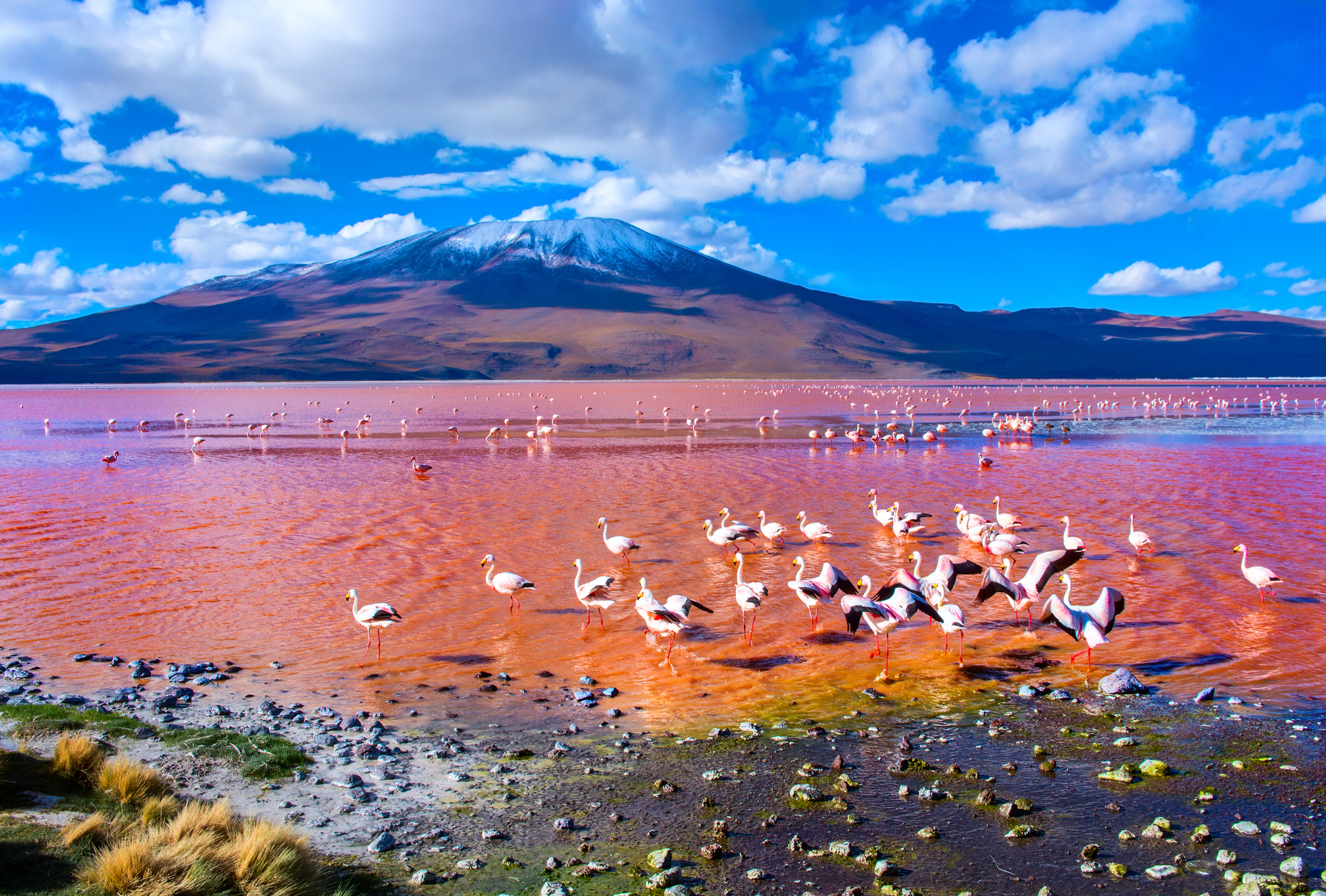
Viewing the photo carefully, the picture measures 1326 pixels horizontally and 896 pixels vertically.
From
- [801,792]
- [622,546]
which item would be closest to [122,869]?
[801,792]

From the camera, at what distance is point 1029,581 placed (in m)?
9.98

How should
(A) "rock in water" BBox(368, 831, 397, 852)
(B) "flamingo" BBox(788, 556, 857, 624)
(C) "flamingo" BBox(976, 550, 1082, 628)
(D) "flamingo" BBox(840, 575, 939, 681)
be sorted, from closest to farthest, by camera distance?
(A) "rock in water" BBox(368, 831, 397, 852) → (D) "flamingo" BBox(840, 575, 939, 681) → (C) "flamingo" BBox(976, 550, 1082, 628) → (B) "flamingo" BBox(788, 556, 857, 624)

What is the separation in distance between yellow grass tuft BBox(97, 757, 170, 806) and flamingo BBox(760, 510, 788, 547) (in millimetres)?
10038

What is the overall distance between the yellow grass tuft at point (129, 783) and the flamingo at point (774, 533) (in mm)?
10038

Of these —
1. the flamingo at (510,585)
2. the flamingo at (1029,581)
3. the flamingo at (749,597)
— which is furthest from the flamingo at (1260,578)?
the flamingo at (510,585)

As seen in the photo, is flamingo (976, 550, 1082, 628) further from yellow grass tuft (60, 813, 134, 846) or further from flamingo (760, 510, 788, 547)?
yellow grass tuft (60, 813, 134, 846)

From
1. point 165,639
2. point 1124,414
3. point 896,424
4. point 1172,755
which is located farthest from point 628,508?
point 1124,414

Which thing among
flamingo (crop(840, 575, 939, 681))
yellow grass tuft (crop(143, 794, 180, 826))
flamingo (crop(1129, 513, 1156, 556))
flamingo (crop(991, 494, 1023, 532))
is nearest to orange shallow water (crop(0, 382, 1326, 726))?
flamingo (crop(1129, 513, 1156, 556))

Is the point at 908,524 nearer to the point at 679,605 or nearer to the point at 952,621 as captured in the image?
the point at 952,621

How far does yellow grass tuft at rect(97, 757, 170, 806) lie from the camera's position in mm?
5734

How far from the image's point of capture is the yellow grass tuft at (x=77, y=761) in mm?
5891

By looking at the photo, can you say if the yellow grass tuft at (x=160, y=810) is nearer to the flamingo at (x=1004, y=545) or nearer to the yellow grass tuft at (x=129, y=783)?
the yellow grass tuft at (x=129, y=783)

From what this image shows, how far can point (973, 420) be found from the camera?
4634 centimetres

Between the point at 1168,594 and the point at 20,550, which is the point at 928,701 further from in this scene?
the point at 20,550
